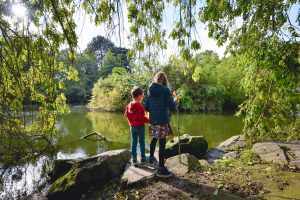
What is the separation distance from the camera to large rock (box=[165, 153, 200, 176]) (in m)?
3.87

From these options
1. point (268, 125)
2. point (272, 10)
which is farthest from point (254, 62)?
point (268, 125)

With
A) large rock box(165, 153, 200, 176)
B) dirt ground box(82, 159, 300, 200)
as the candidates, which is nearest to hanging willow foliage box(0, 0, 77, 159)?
dirt ground box(82, 159, 300, 200)

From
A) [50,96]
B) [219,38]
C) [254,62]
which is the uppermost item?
[219,38]

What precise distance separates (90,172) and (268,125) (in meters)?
3.41

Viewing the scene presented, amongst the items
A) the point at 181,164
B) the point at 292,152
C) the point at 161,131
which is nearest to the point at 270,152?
the point at 292,152

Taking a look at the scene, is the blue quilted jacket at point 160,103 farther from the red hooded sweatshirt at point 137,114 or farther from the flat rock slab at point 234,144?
the flat rock slab at point 234,144

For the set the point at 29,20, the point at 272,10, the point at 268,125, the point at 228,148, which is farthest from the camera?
the point at 228,148

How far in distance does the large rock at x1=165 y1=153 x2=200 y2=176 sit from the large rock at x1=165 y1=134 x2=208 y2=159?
2.25 metres

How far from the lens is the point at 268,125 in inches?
176

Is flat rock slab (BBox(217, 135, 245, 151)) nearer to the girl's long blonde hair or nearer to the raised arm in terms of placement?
the raised arm

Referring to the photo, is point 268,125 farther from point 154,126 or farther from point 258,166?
point 154,126

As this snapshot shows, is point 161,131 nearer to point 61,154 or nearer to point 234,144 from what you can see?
point 234,144

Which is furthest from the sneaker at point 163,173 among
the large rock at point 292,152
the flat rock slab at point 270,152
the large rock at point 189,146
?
the large rock at point 189,146

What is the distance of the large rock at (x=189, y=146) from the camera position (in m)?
6.51
